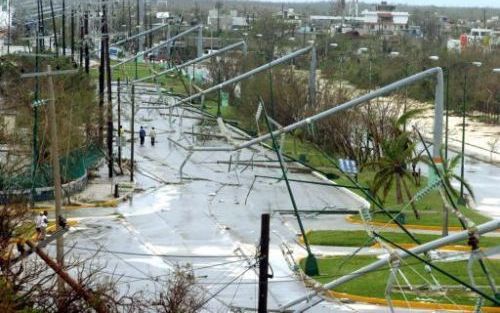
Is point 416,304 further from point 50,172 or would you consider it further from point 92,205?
point 50,172

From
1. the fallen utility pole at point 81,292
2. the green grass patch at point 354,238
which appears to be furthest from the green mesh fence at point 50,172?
the fallen utility pole at point 81,292

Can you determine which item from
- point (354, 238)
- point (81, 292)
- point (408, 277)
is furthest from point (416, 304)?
point (81, 292)

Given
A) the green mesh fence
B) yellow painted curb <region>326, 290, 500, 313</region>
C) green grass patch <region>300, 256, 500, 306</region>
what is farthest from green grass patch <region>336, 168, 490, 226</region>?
the green mesh fence

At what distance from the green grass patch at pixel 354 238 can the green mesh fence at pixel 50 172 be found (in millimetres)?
9279

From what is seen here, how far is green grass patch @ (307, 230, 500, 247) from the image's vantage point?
102ft

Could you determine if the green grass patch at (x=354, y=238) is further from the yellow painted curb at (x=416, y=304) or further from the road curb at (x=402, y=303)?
the yellow painted curb at (x=416, y=304)

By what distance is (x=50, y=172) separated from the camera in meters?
38.8

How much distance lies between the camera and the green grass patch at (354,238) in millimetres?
31145

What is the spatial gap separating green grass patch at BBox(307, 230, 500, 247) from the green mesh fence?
9.28 metres

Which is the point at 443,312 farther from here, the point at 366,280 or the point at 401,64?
the point at 401,64

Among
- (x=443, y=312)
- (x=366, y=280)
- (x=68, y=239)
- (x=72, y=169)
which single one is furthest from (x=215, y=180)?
(x=443, y=312)

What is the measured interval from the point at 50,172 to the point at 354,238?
12.1m

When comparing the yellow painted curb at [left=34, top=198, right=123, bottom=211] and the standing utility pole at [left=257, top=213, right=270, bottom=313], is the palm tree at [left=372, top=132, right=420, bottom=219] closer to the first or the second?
the yellow painted curb at [left=34, top=198, right=123, bottom=211]

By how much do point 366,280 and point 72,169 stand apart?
1804 centimetres
